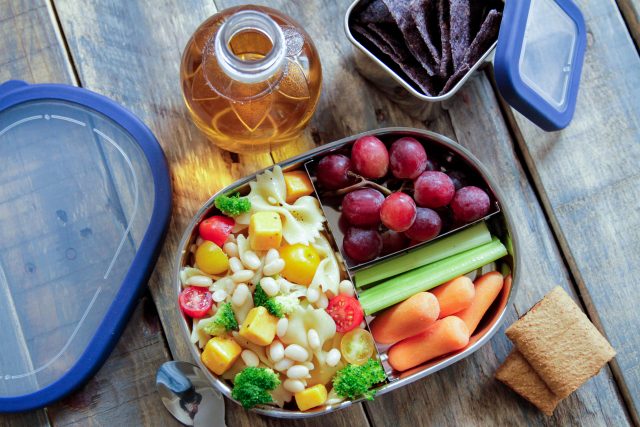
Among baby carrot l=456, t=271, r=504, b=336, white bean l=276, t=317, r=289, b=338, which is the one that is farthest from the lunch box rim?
white bean l=276, t=317, r=289, b=338

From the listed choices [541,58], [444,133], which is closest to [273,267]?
[444,133]

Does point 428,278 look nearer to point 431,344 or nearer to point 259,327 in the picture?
point 431,344

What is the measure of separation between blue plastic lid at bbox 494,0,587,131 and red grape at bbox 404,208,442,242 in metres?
0.23

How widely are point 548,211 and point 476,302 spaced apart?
27 cm

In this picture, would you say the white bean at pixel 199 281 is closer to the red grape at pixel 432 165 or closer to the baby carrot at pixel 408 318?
the baby carrot at pixel 408 318

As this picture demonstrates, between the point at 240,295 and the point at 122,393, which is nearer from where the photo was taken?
the point at 240,295

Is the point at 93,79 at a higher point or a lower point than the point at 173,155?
higher

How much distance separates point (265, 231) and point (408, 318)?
0.95 ft

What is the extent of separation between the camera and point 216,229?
1132 millimetres

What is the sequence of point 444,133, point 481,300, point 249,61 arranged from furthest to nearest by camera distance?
point 444,133 → point 481,300 → point 249,61

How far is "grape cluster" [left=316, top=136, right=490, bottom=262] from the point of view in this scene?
113 centimetres

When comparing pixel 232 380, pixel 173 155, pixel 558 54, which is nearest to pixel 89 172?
pixel 173 155

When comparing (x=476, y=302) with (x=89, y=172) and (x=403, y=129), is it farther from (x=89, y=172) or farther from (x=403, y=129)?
(x=89, y=172)

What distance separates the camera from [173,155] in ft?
4.19
